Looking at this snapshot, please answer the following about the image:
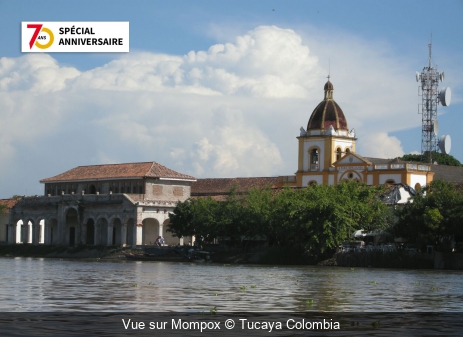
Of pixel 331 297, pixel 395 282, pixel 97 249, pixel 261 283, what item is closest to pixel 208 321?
pixel 331 297

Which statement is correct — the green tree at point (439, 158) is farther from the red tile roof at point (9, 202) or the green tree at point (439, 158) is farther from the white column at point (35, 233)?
the red tile roof at point (9, 202)

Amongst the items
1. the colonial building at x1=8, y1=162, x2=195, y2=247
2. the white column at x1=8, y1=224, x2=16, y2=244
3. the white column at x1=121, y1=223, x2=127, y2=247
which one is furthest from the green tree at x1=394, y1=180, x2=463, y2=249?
the white column at x1=8, y1=224, x2=16, y2=244

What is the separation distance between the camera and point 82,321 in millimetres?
17672

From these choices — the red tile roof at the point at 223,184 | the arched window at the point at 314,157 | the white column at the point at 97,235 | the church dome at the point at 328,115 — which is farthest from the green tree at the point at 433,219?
the red tile roof at the point at 223,184

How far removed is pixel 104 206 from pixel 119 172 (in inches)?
183

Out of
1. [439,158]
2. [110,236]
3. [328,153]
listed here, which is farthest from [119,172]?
[439,158]

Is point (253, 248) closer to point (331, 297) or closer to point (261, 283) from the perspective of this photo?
point (261, 283)

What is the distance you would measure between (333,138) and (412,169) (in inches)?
412

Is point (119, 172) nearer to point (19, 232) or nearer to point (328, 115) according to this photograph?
point (19, 232)

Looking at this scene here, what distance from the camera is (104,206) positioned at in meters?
83.9

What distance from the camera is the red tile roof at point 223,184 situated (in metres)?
94.2

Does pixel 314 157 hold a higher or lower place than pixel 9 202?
higher

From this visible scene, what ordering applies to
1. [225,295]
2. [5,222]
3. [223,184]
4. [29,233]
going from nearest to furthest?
[225,295], [29,233], [223,184], [5,222]

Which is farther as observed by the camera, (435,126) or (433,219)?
(435,126)
